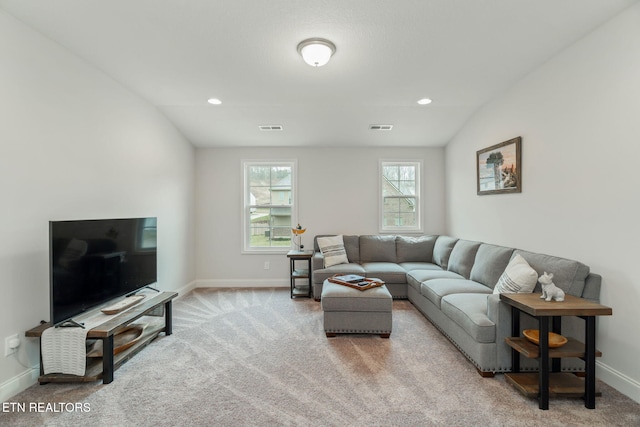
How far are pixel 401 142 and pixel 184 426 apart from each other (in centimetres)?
447

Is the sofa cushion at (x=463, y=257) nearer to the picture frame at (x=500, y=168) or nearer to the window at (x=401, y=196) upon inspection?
the picture frame at (x=500, y=168)

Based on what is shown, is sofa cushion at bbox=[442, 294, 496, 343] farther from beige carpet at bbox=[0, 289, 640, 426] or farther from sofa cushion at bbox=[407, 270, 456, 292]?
sofa cushion at bbox=[407, 270, 456, 292]

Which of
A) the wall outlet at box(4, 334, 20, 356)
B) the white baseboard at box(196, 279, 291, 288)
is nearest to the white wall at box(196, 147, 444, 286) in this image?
the white baseboard at box(196, 279, 291, 288)

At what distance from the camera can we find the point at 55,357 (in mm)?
2129

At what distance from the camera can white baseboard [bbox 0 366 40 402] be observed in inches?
78.2

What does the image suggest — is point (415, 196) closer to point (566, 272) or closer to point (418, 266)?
point (418, 266)

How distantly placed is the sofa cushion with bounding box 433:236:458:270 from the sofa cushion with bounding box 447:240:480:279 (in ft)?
0.49

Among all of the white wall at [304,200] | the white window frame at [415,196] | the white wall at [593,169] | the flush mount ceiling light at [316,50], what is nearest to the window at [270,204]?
the white wall at [304,200]

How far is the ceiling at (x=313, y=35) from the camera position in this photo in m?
2.04

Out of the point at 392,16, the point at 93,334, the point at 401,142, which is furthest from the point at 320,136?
the point at 93,334

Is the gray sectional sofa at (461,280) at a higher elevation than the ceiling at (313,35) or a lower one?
lower

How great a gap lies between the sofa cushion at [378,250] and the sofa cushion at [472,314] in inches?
69.8

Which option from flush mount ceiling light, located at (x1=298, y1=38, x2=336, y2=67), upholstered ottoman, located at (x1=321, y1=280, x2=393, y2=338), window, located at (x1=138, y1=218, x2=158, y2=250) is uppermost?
flush mount ceiling light, located at (x1=298, y1=38, x2=336, y2=67)

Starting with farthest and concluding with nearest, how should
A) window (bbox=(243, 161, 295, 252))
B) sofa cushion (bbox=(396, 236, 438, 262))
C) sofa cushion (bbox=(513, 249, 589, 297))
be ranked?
1. window (bbox=(243, 161, 295, 252))
2. sofa cushion (bbox=(396, 236, 438, 262))
3. sofa cushion (bbox=(513, 249, 589, 297))
